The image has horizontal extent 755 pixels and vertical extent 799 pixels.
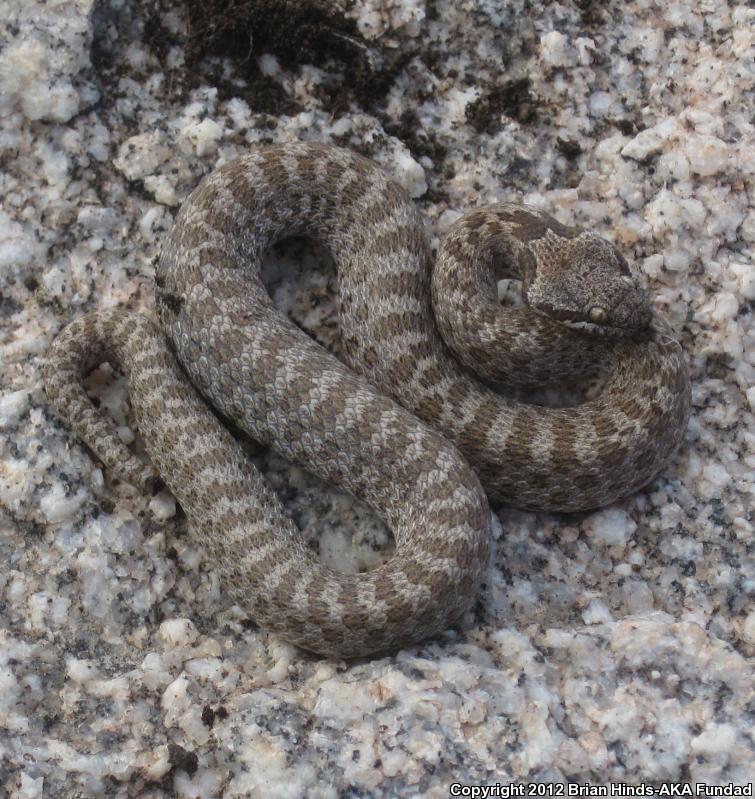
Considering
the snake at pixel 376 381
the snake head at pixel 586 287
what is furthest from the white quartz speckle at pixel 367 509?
the snake head at pixel 586 287

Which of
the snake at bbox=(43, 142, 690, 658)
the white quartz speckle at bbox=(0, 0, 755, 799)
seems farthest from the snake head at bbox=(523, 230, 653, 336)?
the white quartz speckle at bbox=(0, 0, 755, 799)

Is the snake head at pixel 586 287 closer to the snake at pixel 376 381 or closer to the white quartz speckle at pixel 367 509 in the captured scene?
the snake at pixel 376 381

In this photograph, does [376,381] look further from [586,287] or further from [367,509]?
[586,287]

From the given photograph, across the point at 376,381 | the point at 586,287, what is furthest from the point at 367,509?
the point at 586,287

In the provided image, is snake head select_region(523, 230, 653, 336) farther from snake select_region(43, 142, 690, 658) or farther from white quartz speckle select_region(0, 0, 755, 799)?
white quartz speckle select_region(0, 0, 755, 799)

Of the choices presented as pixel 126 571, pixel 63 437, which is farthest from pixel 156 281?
pixel 126 571

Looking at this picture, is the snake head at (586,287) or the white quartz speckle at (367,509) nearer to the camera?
the white quartz speckle at (367,509)
